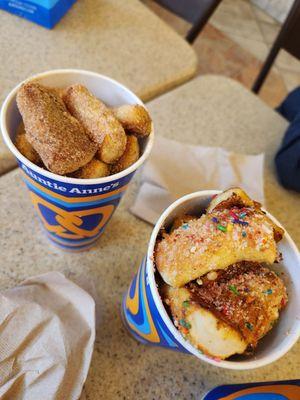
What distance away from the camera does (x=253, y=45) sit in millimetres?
2336

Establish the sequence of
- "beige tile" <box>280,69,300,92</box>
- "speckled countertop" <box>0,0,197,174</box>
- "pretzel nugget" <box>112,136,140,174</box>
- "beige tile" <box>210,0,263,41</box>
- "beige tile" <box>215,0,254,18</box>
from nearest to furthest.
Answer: "pretzel nugget" <box>112,136,140,174</box> < "speckled countertop" <box>0,0,197,174</box> < "beige tile" <box>280,69,300,92</box> < "beige tile" <box>210,0,263,41</box> < "beige tile" <box>215,0,254,18</box>

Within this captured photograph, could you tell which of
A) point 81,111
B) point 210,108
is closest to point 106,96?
point 81,111

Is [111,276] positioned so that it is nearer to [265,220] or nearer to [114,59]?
[265,220]

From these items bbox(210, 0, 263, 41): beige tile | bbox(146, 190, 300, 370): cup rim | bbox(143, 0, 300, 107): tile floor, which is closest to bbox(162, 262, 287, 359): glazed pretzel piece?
bbox(146, 190, 300, 370): cup rim

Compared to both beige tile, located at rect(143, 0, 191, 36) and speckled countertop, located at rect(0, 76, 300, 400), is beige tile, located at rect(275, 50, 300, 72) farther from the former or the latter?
speckled countertop, located at rect(0, 76, 300, 400)

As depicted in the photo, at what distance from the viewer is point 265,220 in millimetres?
398

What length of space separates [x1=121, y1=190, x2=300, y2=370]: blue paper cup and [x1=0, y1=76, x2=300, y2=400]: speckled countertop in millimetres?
40

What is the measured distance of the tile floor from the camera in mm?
2100

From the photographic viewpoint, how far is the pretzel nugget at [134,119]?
1.53 feet

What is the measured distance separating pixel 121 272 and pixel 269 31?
2.37 meters

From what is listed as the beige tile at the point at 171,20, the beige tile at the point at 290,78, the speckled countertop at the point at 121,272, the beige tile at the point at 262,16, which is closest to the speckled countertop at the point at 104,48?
the speckled countertop at the point at 121,272

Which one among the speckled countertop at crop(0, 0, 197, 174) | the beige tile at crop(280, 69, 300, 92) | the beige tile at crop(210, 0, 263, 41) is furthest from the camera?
the beige tile at crop(210, 0, 263, 41)

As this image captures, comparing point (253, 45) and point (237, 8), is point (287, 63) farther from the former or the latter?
point (237, 8)

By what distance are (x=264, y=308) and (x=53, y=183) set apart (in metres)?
0.24
